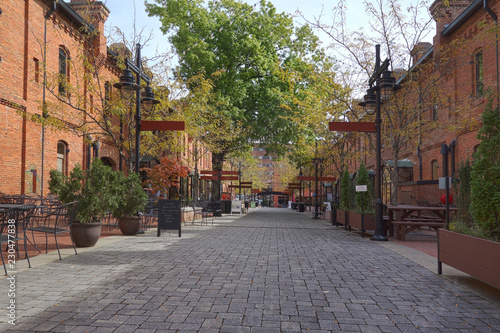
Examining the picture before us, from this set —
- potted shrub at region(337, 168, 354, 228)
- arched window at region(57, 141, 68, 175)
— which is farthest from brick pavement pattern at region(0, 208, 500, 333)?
arched window at region(57, 141, 68, 175)

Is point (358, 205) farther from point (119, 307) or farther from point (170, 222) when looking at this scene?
point (119, 307)

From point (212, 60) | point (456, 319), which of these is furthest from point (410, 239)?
point (212, 60)

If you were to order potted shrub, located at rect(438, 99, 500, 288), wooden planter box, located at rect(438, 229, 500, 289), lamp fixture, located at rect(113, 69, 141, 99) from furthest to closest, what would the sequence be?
lamp fixture, located at rect(113, 69, 141, 99)
potted shrub, located at rect(438, 99, 500, 288)
wooden planter box, located at rect(438, 229, 500, 289)

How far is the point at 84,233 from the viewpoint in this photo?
27.2ft

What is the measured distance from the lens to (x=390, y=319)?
3902 millimetres

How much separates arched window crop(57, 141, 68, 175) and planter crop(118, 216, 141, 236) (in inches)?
338

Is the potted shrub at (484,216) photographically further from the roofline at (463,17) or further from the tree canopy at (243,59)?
the tree canopy at (243,59)

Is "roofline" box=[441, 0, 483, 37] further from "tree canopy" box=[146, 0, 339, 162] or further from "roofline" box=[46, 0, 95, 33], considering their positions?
"roofline" box=[46, 0, 95, 33]

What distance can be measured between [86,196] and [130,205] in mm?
2855

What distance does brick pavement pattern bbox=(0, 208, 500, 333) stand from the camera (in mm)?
3703

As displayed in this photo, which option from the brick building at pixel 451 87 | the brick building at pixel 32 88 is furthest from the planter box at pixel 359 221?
the brick building at pixel 32 88

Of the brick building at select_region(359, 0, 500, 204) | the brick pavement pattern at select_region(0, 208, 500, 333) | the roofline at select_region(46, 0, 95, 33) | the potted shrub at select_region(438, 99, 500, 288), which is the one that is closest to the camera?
the brick pavement pattern at select_region(0, 208, 500, 333)

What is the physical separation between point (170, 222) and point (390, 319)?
7.93 m

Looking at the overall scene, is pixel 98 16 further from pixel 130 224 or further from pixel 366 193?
pixel 366 193
